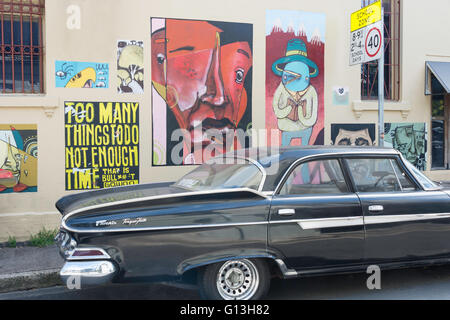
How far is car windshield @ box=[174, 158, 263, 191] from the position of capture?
180 inches

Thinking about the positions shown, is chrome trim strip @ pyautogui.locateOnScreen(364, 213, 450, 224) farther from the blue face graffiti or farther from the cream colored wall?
the blue face graffiti

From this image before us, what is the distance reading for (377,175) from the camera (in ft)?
16.4

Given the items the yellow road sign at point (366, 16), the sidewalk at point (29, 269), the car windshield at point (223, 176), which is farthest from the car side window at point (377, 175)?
the yellow road sign at point (366, 16)

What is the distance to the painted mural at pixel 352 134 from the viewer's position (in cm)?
896

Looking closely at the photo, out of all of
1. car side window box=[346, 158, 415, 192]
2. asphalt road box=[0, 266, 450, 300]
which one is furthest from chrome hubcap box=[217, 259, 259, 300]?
A: car side window box=[346, 158, 415, 192]

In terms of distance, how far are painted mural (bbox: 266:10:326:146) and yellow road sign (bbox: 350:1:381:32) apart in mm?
943

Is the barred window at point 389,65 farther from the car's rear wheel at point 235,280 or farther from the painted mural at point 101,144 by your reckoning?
the car's rear wheel at point 235,280

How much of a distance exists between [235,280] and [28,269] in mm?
2863

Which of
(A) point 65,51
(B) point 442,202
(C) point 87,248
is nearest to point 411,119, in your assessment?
(B) point 442,202

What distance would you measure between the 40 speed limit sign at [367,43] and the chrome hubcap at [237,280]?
4.35 m

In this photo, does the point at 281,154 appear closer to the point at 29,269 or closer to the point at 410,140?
the point at 29,269

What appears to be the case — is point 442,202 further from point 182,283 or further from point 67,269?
point 67,269
